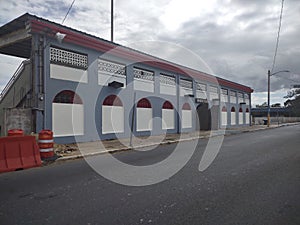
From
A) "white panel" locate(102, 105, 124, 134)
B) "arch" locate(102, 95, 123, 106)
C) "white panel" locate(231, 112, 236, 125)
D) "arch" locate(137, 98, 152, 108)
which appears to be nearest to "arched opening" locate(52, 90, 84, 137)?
"white panel" locate(102, 105, 124, 134)

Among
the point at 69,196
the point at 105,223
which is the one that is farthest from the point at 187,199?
the point at 69,196

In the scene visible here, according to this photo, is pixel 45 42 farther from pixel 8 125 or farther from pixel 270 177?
pixel 270 177

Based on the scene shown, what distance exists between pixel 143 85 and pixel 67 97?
6.99 m

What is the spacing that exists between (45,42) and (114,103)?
571cm

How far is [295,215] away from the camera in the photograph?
421 centimetres

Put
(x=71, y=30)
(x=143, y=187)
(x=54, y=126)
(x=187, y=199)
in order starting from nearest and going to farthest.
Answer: (x=187, y=199)
(x=143, y=187)
(x=54, y=126)
(x=71, y=30)

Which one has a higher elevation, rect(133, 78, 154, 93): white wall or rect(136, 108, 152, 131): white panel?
rect(133, 78, 154, 93): white wall

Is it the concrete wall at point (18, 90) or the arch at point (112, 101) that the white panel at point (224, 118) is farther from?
the concrete wall at point (18, 90)

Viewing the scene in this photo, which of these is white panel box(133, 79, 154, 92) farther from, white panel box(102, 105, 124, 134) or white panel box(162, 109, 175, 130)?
white panel box(162, 109, 175, 130)

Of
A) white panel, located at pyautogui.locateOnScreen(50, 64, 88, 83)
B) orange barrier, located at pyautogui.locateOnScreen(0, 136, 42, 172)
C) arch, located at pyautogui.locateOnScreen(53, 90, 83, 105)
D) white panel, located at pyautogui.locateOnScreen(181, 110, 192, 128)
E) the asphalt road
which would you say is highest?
white panel, located at pyautogui.locateOnScreen(50, 64, 88, 83)

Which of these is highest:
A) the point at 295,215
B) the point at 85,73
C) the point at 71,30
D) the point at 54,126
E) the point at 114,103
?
the point at 71,30

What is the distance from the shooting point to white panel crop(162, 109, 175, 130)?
74.5 ft

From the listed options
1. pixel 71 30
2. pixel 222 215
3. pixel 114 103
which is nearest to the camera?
pixel 222 215

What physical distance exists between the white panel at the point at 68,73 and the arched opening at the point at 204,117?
51.2ft
